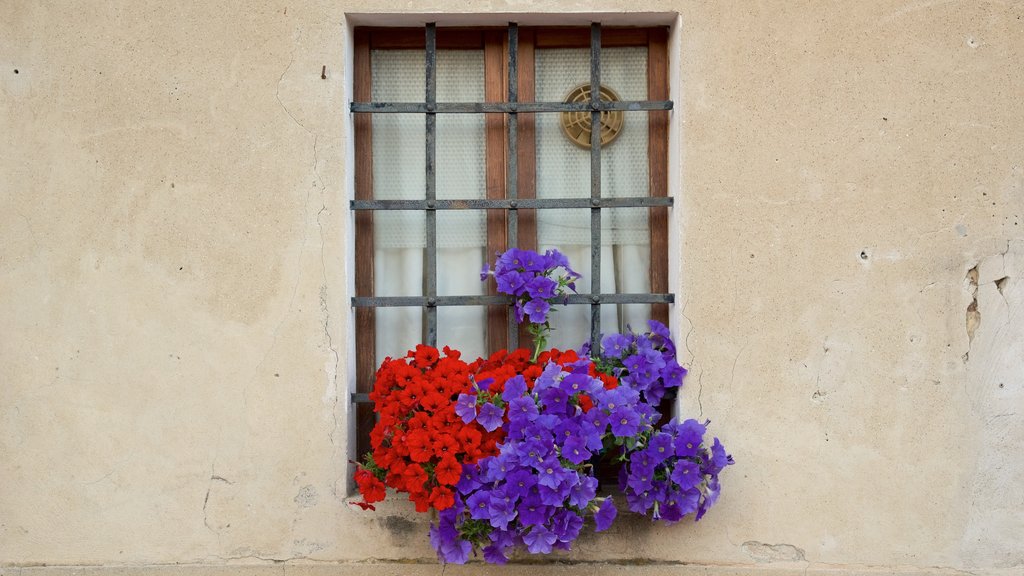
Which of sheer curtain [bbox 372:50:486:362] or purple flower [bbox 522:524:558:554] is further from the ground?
sheer curtain [bbox 372:50:486:362]

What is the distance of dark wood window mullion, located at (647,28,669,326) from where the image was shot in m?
2.89

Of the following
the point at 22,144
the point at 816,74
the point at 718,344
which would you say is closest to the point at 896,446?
the point at 718,344

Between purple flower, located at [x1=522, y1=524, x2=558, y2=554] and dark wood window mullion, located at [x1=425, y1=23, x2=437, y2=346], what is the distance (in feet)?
2.28

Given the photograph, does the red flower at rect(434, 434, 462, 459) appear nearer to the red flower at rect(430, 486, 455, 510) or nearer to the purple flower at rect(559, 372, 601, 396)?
the red flower at rect(430, 486, 455, 510)

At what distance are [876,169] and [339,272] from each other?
5.52ft

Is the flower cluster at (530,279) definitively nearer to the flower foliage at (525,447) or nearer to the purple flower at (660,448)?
the flower foliage at (525,447)

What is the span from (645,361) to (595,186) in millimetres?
585

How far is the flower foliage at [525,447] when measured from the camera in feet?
7.90

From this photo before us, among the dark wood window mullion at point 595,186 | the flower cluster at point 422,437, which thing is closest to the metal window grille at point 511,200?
the dark wood window mullion at point 595,186

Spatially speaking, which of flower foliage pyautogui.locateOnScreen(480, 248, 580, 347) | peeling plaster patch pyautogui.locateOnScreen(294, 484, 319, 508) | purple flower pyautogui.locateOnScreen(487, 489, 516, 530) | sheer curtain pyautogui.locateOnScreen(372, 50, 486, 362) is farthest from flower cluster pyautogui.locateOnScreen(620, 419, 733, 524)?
peeling plaster patch pyautogui.locateOnScreen(294, 484, 319, 508)

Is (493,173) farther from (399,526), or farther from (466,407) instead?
(399,526)

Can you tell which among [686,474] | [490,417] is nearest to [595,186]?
[490,417]

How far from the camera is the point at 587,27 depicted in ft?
9.46

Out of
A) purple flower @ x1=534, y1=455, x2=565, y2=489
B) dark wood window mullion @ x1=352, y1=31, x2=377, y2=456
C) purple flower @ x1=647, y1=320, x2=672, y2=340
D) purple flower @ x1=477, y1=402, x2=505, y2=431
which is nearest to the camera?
purple flower @ x1=534, y1=455, x2=565, y2=489
